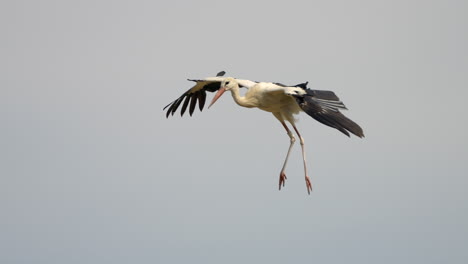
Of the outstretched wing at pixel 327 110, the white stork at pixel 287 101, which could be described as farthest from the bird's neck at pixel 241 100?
the outstretched wing at pixel 327 110

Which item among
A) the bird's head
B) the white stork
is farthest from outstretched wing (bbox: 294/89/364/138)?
the bird's head

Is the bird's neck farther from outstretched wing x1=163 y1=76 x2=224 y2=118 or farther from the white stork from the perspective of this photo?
outstretched wing x1=163 y1=76 x2=224 y2=118

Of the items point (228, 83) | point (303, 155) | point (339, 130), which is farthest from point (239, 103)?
point (339, 130)

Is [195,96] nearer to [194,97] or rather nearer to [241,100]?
[194,97]

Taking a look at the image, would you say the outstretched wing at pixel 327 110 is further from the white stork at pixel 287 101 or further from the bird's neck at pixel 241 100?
the bird's neck at pixel 241 100

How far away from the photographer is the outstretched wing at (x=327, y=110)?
69.2 feet

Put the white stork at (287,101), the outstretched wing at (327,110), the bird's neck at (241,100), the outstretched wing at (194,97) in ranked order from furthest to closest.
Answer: the outstretched wing at (194,97) < the bird's neck at (241,100) < the white stork at (287,101) < the outstretched wing at (327,110)

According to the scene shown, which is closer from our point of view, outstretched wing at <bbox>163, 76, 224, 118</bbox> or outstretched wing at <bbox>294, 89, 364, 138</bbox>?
outstretched wing at <bbox>294, 89, 364, 138</bbox>

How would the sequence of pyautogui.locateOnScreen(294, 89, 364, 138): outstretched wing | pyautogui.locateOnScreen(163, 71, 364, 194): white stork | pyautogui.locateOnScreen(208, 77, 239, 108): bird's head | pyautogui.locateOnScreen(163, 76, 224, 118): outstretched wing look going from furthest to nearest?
1. pyautogui.locateOnScreen(163, 76, 224, 118): outstretched wing
2. pyautogui.locateOnScreen(208, 77, 239, 108): bird's head
3. pyautogui.locateOnScreen(163, 71, 364, 194): white stork
4. pyautogui.locateOnScreen(294, 89, 364, 138): outstretched wing

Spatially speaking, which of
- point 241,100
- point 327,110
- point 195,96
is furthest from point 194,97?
point 327,110

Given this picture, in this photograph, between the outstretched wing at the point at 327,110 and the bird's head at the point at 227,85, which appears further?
the bird's head at the point at 227,85

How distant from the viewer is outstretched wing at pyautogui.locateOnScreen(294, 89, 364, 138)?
21.1 metres

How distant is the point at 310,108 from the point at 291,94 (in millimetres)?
817

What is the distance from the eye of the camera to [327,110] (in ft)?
72.2
